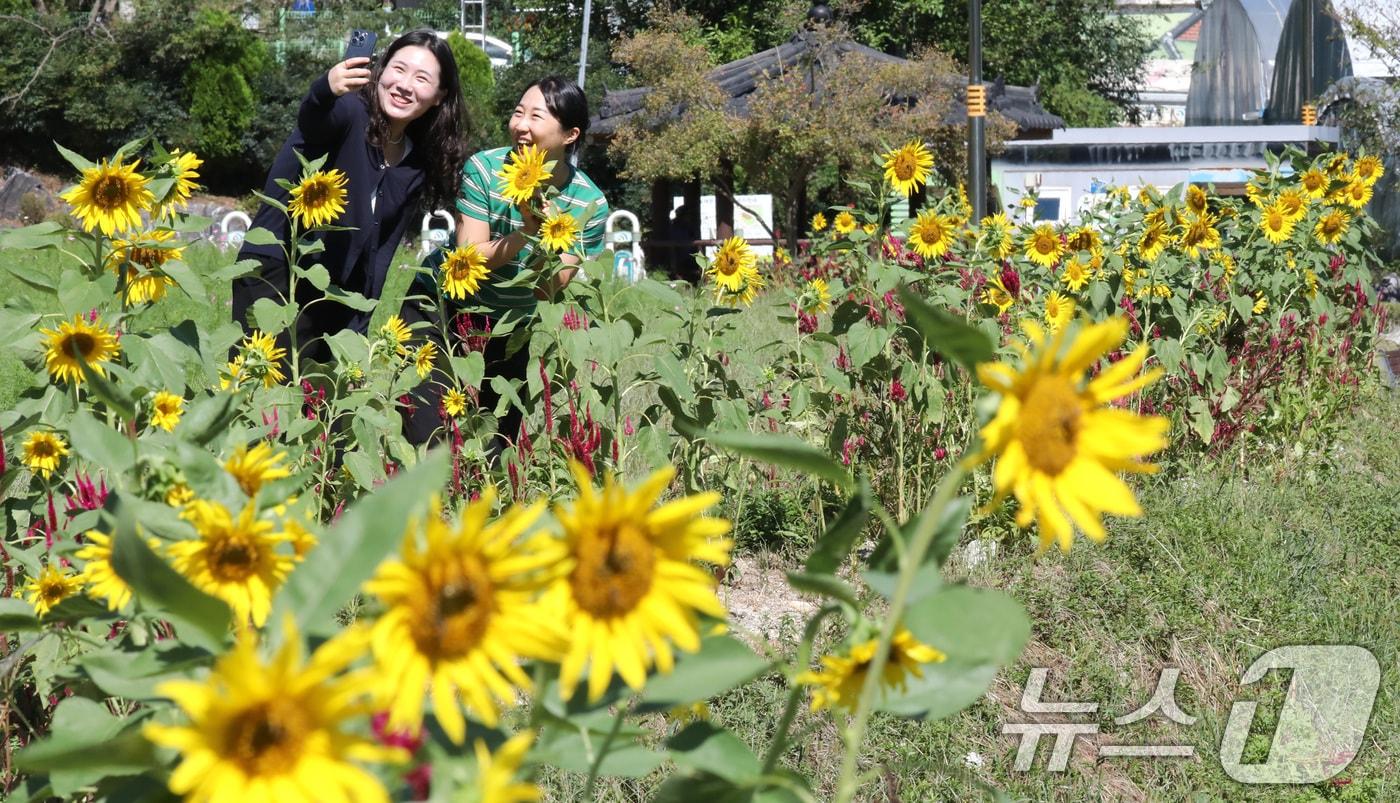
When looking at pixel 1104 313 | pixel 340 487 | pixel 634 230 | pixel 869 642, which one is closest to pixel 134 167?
pixel 340 487

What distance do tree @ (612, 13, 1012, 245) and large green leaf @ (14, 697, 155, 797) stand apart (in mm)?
12816

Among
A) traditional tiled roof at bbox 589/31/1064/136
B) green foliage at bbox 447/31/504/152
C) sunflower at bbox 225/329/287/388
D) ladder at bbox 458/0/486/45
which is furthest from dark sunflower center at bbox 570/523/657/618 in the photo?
ladder at bbox 458/0/486/45

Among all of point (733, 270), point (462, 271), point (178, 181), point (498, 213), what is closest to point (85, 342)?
point (178, 181)

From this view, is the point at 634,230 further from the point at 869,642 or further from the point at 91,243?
the point at 869,642

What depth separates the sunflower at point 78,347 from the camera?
1.92 m

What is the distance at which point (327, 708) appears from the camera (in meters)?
0.69

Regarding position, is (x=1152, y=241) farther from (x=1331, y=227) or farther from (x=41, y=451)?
(x=41, y=451)

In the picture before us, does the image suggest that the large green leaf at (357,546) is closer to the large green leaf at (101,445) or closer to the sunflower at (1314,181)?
the large green leaf at (101,445)

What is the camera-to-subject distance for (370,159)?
3553mm

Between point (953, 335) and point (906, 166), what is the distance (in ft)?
9.57

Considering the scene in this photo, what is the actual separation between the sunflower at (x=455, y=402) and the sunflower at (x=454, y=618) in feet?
8.34

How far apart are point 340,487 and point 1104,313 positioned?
2.52 metres

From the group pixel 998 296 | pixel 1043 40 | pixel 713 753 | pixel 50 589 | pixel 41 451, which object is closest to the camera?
pixel 713 753

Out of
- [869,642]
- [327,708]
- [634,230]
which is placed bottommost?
[634,230]
